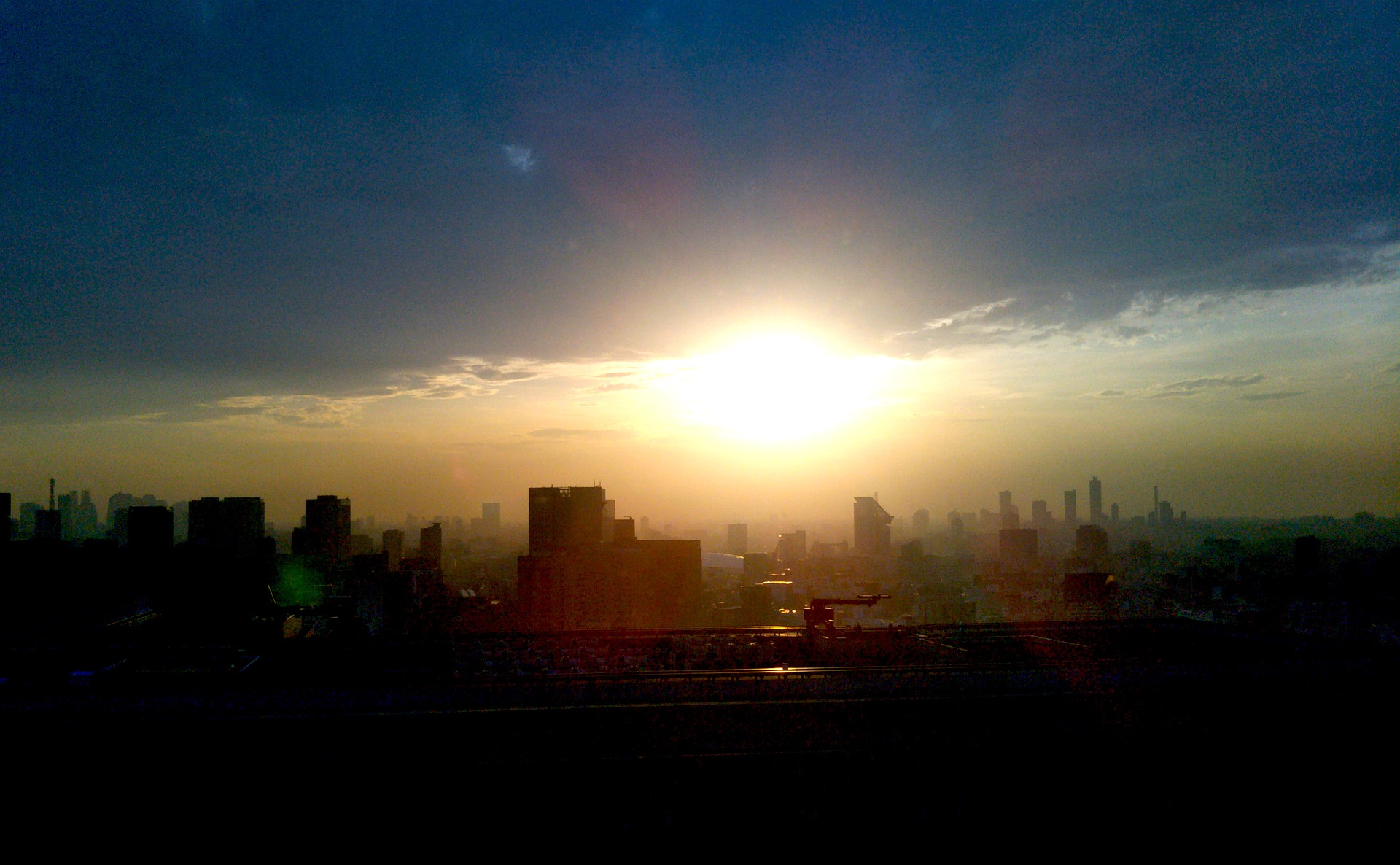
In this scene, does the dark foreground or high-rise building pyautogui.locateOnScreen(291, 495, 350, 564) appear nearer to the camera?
the dark foreground

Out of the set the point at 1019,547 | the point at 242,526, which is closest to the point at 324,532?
the point at 242,526

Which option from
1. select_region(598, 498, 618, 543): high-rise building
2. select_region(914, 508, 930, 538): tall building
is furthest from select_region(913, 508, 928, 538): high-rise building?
select_region(598, 498, 618, 543): high-rise building

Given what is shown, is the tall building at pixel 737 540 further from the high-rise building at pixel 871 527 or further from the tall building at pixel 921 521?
the tall building at pixel 921 521

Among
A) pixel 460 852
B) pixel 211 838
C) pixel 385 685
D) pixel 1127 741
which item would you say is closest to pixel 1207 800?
pixel 1127 741

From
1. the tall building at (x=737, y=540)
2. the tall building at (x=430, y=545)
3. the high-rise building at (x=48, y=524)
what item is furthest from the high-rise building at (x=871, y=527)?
the high-rise building at (x=48, y=524)

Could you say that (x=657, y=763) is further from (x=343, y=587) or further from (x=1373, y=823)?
(x=343, y=587)

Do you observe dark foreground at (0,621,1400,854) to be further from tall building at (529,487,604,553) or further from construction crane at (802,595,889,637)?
tall building at (529,487,604,553)
